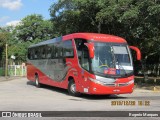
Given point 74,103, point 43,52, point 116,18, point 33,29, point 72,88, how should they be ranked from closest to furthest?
point 74,103 < point 72,88 < point 43,52 < point 116,18 < point 33,29

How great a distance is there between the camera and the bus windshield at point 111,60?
1859 centimetres

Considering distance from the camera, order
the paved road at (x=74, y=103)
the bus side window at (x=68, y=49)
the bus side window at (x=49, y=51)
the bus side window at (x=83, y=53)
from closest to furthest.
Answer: the paved road at (x=74, y=103) → the bus side window at (x=83, y=53) → the bus side window at (x=68, y=49) → the bus side window at (x=49, y=51)

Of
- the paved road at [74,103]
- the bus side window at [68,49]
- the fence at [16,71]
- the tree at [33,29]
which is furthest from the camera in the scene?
the tree at [33,29]

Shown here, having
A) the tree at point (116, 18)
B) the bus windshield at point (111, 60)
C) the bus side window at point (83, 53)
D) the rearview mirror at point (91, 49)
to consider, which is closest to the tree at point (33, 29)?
the tree at point (116, 18)

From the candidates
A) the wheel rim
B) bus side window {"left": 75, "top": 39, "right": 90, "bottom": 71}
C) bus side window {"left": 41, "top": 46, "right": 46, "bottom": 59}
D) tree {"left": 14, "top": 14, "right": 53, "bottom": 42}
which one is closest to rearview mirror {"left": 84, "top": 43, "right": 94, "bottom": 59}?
bus side window {"left": 75, "top": 39, "right": 90, "bottom": 71}

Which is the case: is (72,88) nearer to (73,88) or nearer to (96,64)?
(73,88)

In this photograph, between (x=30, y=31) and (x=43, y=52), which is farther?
(x=30, y=31)

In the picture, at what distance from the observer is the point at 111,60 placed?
62.0 ft

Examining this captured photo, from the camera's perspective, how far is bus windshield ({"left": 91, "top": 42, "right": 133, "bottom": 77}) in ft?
61.0

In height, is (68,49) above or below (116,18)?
below

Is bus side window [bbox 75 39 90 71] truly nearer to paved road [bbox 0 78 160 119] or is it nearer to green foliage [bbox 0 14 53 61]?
paved road [bbox 0 78 160 119]

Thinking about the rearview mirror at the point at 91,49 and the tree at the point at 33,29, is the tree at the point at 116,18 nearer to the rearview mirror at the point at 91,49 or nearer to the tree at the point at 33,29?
the rearview mirror at the point at 91,49

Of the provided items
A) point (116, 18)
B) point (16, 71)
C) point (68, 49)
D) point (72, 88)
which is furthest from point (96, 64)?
point (16, 71)

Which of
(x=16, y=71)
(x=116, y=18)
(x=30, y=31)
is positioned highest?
(x=30, y=31)
